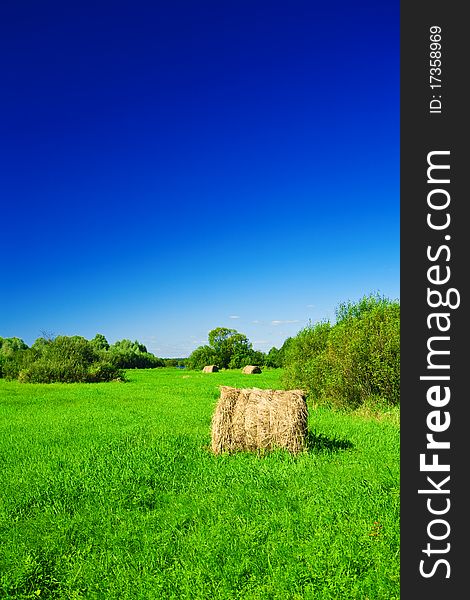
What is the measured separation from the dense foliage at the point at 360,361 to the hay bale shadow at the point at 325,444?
333 inches

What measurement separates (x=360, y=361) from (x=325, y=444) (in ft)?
31.0

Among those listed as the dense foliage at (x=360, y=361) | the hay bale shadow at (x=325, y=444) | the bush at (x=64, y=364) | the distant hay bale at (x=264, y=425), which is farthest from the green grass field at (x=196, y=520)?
the bush at (x=64, y=364)

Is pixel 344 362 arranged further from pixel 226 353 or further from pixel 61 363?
pixel 226 353

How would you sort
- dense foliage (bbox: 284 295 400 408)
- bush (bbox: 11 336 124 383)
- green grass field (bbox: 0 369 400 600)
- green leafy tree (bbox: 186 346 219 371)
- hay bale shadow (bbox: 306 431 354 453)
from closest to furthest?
green grass field (bbox: 0 369 400 600), hay bale shadow (bbox: 306 431 354 453), dense foliage (bbox: 284 295 400 408), bush (bbox: 11 336 124 383), green leafy tree (bbox: 186 346 219 371)

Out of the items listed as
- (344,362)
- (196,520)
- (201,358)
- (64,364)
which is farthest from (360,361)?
(201,358)

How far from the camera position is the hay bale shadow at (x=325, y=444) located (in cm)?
1119

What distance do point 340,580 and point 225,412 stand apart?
20.5 ft

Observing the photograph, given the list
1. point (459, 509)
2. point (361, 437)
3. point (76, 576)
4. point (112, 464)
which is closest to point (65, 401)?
point (112, 464)

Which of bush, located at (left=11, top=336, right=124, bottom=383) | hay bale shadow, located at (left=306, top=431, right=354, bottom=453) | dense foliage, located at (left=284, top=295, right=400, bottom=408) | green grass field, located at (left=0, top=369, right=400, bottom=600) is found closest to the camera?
green grass field, located at (left=0, top=369, right=400, bottom=600)

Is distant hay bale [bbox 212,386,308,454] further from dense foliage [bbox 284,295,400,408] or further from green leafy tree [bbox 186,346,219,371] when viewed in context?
green leafy tree [bbox 186,346,219,371]

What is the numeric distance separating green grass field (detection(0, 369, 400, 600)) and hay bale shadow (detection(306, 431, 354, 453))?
0.06 meters

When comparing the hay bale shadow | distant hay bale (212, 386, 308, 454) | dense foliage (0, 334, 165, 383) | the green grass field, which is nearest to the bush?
dense foliage (0, 334, 165, 383)

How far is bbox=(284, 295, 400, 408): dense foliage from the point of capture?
20016mm

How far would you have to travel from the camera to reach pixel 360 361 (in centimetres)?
2064
